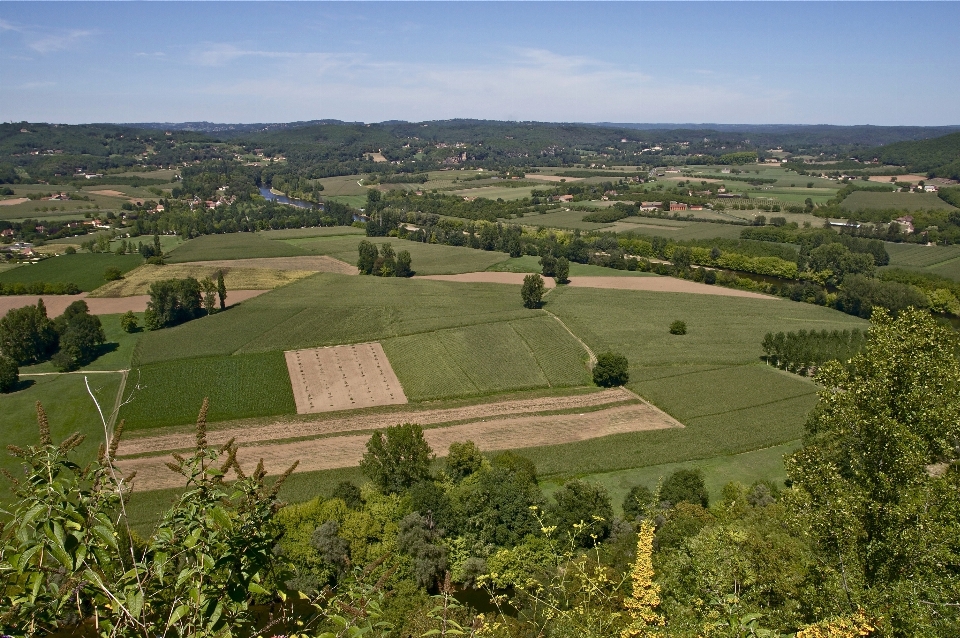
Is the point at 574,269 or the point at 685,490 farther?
the point at 574,269

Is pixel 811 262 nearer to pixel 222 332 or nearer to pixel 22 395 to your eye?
pixel 222 332

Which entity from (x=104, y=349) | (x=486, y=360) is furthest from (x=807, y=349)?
(x=104, y=349)

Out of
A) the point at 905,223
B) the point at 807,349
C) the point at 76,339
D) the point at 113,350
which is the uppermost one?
the point at 905,223

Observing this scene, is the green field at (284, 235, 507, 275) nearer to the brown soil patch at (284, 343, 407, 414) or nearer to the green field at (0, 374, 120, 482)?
the brown soil patch at (284, 343, 407, 414)

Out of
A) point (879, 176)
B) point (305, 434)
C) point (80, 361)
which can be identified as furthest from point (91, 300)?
point (879, 176)

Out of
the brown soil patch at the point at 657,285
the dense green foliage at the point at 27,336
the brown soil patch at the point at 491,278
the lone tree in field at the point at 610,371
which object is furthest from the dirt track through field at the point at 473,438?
the brown soil patch at the point at 491,278

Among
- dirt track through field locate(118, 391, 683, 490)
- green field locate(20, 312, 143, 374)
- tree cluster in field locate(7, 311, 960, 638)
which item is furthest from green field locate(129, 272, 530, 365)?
tree cluster in field locate(7, 311, 960, 638)

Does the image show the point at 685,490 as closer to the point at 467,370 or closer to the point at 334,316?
the point at 467,370
